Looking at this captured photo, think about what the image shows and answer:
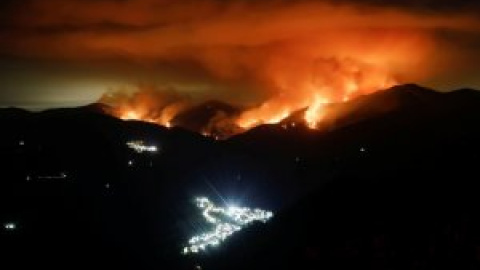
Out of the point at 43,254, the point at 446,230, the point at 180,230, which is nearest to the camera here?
the point at 446,230

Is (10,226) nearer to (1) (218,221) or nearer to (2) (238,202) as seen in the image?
(1) (218,221)

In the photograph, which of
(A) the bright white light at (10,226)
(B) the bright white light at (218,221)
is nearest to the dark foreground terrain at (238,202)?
(A) the bright white light at (10,226)

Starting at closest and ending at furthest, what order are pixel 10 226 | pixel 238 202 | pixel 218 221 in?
pixel 10 226, pixel 218 221, pixel 238 202

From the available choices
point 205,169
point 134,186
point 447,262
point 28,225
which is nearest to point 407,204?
point 447,262

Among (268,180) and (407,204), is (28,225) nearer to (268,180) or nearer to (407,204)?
(407,204)

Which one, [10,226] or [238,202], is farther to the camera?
[238,202]

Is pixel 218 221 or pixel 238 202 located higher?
pixel 238 202

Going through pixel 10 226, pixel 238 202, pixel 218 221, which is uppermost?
pixel 238 202

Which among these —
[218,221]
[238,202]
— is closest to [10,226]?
[218,221]
